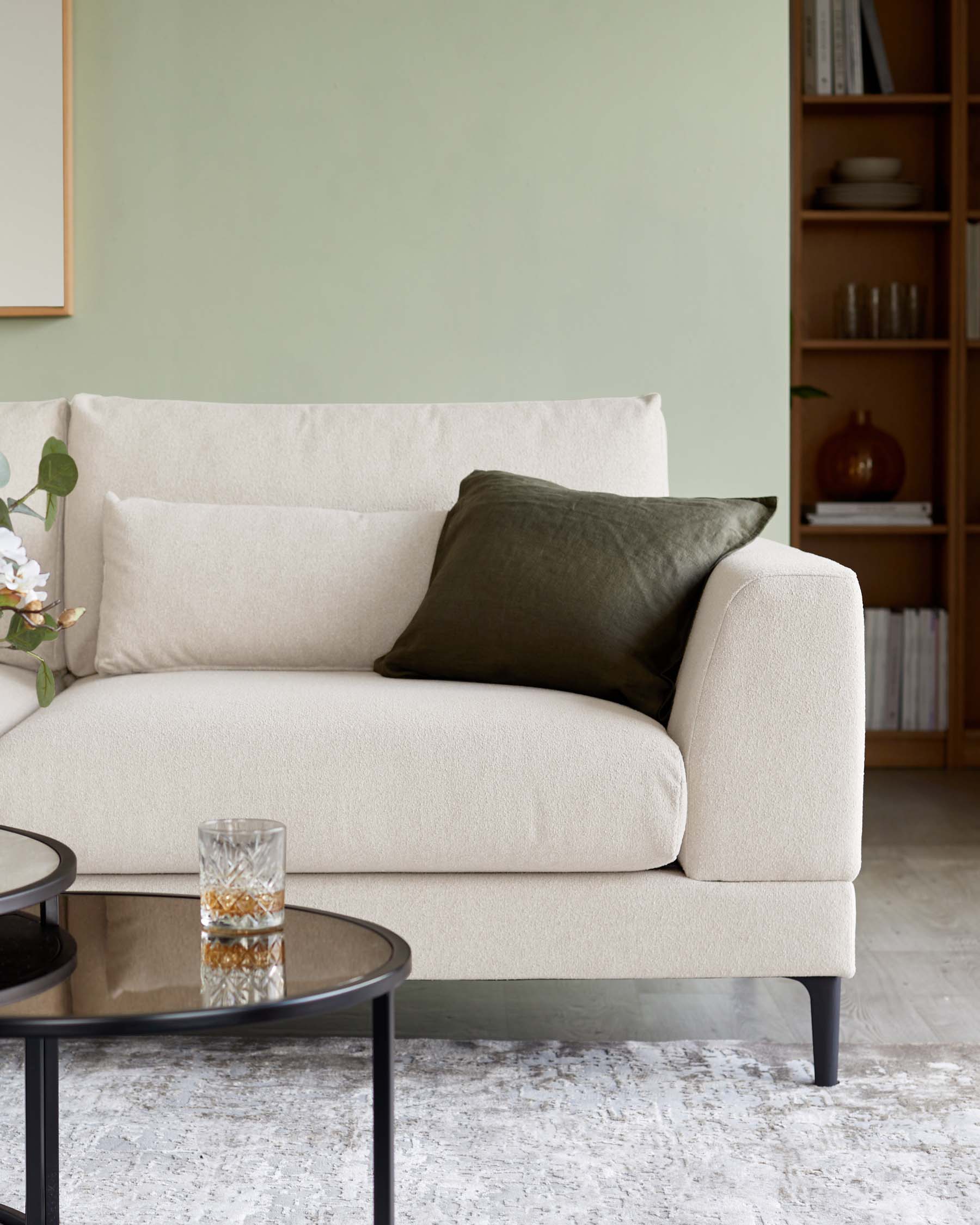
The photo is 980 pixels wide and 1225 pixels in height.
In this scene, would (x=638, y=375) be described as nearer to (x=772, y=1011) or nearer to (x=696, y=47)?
(x=696, y=47)

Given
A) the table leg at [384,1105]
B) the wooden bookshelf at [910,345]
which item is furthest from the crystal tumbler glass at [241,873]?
the wooden bookshelf at [910,345]

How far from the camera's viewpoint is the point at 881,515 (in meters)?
4.04

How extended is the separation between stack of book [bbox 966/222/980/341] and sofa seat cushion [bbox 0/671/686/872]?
2.85 metres

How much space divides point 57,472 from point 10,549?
0.34 ft

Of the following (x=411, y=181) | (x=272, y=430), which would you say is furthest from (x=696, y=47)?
(x=272, y=430)

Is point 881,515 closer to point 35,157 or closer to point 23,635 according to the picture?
point 35,157

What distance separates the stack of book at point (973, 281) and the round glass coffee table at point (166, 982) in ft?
11.4

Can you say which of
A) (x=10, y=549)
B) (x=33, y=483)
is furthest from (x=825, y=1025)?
(x=33, y=483)

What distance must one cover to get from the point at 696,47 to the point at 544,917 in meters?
1.96

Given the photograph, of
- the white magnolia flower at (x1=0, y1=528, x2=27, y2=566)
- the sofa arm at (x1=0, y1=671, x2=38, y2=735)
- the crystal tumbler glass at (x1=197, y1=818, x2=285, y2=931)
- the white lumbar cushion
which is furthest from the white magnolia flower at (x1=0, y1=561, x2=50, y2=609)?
the white lumbar cushion

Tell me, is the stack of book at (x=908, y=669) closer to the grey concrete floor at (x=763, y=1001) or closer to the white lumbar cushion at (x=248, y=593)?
the grey concrete floor at (x=763, y=1001)

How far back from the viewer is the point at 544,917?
1.71m

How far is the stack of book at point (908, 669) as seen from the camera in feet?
13.2

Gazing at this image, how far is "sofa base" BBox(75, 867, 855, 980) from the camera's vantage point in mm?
1706
